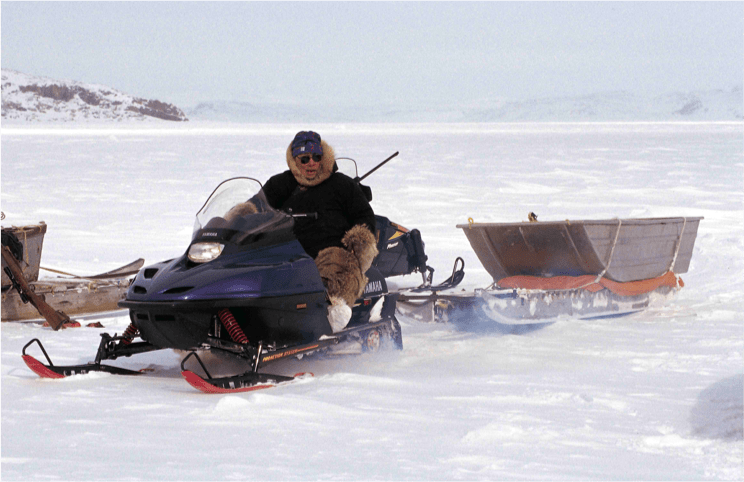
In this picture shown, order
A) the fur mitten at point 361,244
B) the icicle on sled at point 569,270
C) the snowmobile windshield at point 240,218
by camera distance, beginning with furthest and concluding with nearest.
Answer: the icicle on sled at point 569,270 < the fur mitten at point 361,244 < the snowmobile windshield at point 240,218

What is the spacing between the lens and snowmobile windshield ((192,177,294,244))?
4.02 m

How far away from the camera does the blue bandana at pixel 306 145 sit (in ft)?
15.2

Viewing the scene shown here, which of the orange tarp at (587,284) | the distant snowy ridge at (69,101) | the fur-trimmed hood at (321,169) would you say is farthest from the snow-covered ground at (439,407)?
the distant snowy ridge at (69,101)

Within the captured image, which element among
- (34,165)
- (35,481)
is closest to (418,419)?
(35,481)

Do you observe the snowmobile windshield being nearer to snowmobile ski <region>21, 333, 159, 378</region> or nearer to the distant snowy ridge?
snowmobile ski <region>21, 333, 159, 378</region>

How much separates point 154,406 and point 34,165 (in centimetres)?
1608

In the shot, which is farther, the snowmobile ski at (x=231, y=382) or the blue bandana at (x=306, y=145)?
the blue bandana at (x=306, y=145)

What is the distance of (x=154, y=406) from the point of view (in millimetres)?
3410

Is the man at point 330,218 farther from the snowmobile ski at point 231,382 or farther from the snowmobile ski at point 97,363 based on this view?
the snowmobile ski at point 97,363

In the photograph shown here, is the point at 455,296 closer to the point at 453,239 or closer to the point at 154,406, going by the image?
the point at 154,406

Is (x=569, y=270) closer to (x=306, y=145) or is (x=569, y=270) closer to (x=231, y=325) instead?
(x=306, y=145)

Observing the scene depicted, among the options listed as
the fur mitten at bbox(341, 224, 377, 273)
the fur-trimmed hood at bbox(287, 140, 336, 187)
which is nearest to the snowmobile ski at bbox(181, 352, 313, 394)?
the fur mitten at bbox(341, 224, 377, 273)

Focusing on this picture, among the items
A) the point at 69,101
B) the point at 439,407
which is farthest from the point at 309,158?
the point at 69,101

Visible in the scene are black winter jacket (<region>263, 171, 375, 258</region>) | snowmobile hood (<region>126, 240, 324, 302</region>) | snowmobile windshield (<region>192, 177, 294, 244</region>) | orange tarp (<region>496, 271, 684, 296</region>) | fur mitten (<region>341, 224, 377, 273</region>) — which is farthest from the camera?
orange tarp (<region>496, 271, 684, 296</region>)
